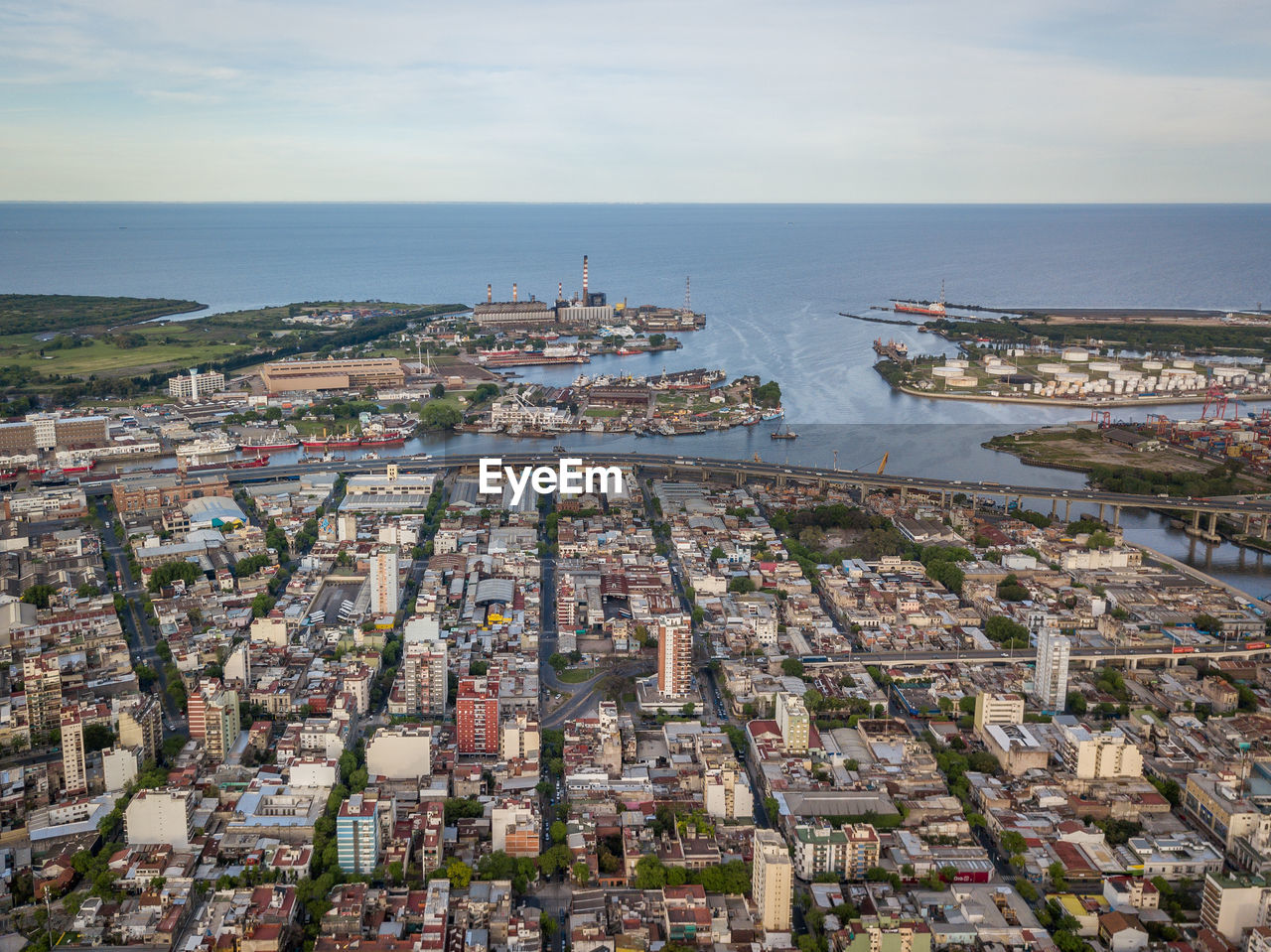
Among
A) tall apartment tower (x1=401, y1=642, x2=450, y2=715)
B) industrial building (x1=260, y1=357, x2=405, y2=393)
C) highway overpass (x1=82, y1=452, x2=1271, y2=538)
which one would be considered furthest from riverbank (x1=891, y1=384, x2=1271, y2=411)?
tall apartment tower (x1=401, y1=642, x2=450, y2=715)

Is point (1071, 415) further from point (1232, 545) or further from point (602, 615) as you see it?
point (602, 615)

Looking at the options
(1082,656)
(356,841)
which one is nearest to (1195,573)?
(1082,656)

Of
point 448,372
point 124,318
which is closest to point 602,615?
point 448,372

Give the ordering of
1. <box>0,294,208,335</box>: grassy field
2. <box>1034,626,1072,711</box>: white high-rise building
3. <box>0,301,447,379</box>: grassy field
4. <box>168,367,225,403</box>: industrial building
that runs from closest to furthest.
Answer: <box>1034,626,1072,711</box>: white high-rise building < <box>168,367,225,403</box>: industrial building < <box>0,301,447,379</box>: grassy field < <box>0,294,208,335</box>: grassy field

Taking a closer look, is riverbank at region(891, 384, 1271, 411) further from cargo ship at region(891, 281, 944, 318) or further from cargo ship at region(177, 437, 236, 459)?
cargo ship at region(177, 437, 236, 459)

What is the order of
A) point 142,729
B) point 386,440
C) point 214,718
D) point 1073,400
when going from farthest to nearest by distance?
point 1073,400 → point 386,440 → point 214,718 → point 142,729

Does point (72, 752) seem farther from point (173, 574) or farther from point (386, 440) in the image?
point (386, 440)
